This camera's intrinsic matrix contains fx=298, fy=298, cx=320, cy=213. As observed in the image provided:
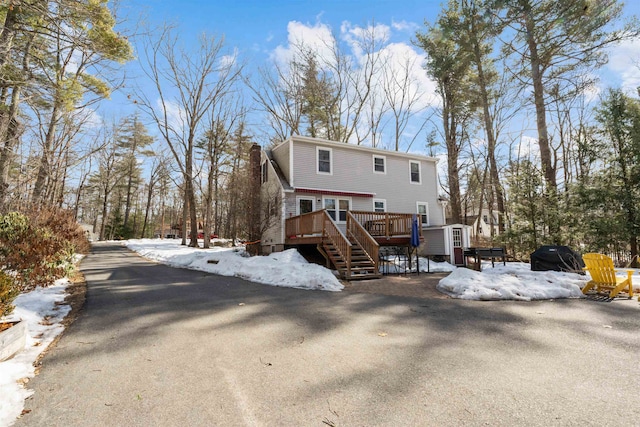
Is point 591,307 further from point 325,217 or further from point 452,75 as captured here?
point 452,75

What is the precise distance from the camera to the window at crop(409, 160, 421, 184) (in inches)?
700

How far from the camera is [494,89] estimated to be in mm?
20391

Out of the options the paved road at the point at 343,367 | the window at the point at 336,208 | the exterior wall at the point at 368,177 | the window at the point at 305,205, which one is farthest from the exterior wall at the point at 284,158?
the paved road at the point at 343,367

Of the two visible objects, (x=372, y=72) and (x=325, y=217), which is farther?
(x=372, y=72)

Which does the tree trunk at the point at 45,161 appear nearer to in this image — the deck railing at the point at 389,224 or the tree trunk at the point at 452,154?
the deck railing at the point at 389,224

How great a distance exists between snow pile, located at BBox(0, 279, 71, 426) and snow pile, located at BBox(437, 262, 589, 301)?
6.85 metres

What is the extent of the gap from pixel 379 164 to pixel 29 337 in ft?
50.7

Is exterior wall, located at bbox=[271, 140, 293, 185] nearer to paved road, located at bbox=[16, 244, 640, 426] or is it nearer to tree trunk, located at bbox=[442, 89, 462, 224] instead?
paved road, located at bbox=[16, 244, 640, 426]

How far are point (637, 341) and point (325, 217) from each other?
8.16 meters

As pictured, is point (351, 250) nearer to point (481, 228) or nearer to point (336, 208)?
point (336, 208)

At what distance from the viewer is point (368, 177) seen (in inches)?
642

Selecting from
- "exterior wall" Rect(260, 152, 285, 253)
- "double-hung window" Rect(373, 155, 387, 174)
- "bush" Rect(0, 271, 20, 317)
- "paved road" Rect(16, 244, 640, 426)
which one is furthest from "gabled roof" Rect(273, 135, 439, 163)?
"bush" Rect(0, 271, 20, 317)

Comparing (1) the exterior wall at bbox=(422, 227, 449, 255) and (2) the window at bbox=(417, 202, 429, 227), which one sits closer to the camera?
(1) the exterior wall at bbox=(422, 227, 449, 255)

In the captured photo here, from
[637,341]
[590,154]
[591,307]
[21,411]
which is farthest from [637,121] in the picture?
[21,411]
